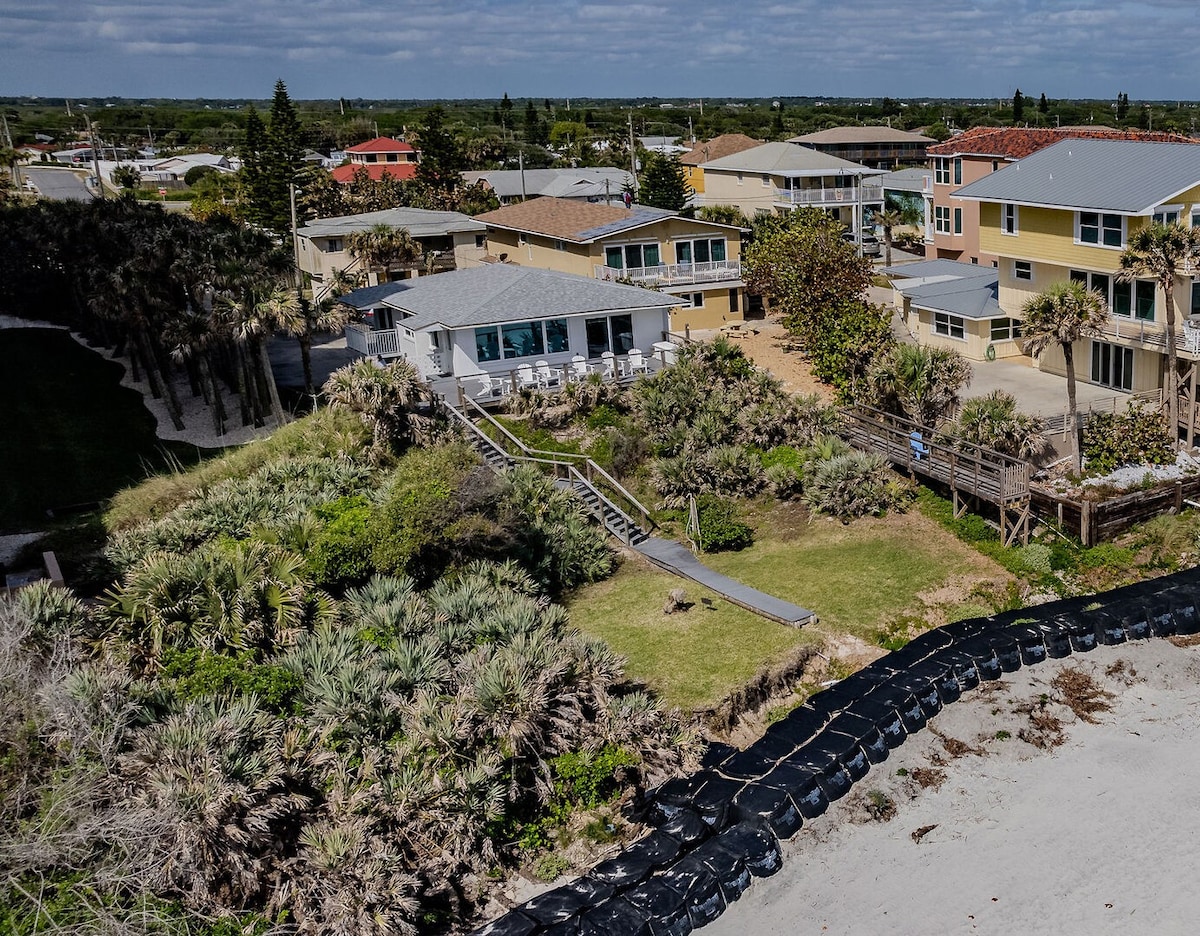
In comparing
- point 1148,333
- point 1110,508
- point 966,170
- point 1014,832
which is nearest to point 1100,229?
point 1148,333

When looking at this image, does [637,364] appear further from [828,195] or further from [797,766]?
[828,195]

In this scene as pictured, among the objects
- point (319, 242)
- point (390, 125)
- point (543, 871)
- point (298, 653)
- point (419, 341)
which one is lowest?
point (543, 871)

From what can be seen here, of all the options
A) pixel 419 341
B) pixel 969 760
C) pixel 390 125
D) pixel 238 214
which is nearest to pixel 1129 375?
pixel 969 760

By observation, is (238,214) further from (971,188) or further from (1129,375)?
(1129,375)

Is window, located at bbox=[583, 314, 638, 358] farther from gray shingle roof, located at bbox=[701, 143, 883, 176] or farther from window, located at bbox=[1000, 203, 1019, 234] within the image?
gray shingle roof, located at bbox=[701, 143, 883, 176]

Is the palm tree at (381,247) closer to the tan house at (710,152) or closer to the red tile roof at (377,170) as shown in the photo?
the red tile roof at (377,170)

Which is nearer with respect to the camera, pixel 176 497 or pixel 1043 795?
pixel 1043 795
